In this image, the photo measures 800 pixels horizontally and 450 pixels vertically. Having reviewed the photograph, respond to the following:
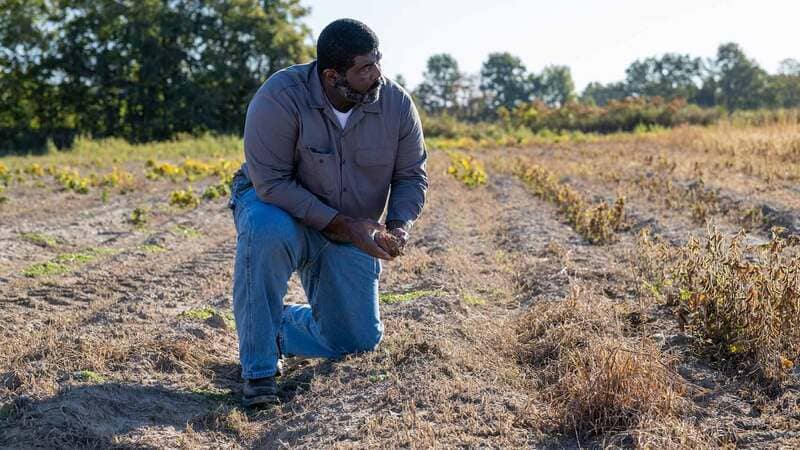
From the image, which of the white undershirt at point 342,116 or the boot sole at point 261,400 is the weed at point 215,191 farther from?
the boot sole at point 261,400

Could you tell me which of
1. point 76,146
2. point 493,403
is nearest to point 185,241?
point 493,403

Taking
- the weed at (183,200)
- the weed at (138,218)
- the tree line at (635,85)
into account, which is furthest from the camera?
the tree line at (635,85)

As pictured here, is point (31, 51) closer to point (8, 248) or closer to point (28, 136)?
point (28, 136)

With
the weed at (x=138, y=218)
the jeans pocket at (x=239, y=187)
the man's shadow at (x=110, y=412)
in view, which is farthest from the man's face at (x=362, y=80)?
the weed at (x=138, y=218)

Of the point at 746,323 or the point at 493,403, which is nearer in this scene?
the point at 493,403

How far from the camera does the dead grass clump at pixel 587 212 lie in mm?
6453

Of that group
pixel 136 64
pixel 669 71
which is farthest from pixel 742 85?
pixel 136 64

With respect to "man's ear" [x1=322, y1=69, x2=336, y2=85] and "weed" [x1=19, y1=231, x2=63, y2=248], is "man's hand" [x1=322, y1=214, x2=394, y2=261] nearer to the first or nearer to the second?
"man's ear" [x1=322, y1=69, x2=336, y2=85]

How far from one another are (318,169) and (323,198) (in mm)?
145

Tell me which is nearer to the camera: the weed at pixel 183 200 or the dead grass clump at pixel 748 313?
the dead grass clump at pixel 748 313

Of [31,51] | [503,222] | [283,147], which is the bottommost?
[503,222]

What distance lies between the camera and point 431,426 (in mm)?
2725

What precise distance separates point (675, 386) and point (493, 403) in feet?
2.25

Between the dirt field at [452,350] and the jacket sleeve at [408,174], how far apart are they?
58 centimetres
